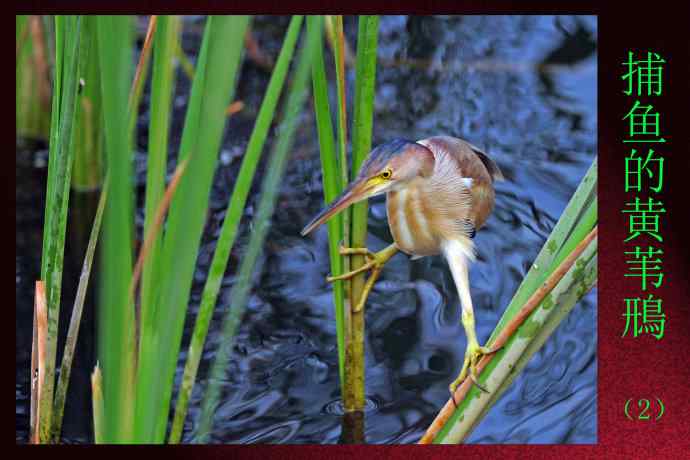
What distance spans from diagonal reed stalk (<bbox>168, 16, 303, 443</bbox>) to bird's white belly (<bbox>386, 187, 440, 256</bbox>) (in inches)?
14.4

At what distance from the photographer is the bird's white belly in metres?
1.39

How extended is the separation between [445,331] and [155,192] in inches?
30.4

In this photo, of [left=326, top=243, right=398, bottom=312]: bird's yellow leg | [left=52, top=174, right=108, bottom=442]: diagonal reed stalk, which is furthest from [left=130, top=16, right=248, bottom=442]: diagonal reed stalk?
[left=326, top=243, right=398, bottom=312]: bird's yellow leg

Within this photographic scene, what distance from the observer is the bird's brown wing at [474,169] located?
1.41 m

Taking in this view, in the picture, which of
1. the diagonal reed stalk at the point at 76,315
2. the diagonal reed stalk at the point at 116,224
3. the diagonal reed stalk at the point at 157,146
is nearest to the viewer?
the diagonal reed stalk at the point at 116,224

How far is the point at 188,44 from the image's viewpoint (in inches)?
79.0

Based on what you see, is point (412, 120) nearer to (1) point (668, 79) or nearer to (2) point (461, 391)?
(1) point (668, 79)

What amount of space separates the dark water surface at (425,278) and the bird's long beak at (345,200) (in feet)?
1.05

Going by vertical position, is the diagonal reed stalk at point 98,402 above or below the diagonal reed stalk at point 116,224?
below

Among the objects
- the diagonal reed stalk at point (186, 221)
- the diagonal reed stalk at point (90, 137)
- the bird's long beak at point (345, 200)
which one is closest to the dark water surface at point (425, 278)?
the diagonal reed stalk at point (90, 137)

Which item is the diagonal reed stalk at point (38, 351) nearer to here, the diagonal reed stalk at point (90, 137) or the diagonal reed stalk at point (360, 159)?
the diagonal reed stalk at point (90, 137)

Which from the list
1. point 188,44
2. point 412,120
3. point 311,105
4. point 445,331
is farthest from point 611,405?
point 188,44

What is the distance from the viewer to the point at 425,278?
166cm

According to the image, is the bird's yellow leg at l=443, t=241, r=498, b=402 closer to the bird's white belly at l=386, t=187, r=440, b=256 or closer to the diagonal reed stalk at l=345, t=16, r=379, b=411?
the bird's white belly at l=386, t=187, r=440, b=256
